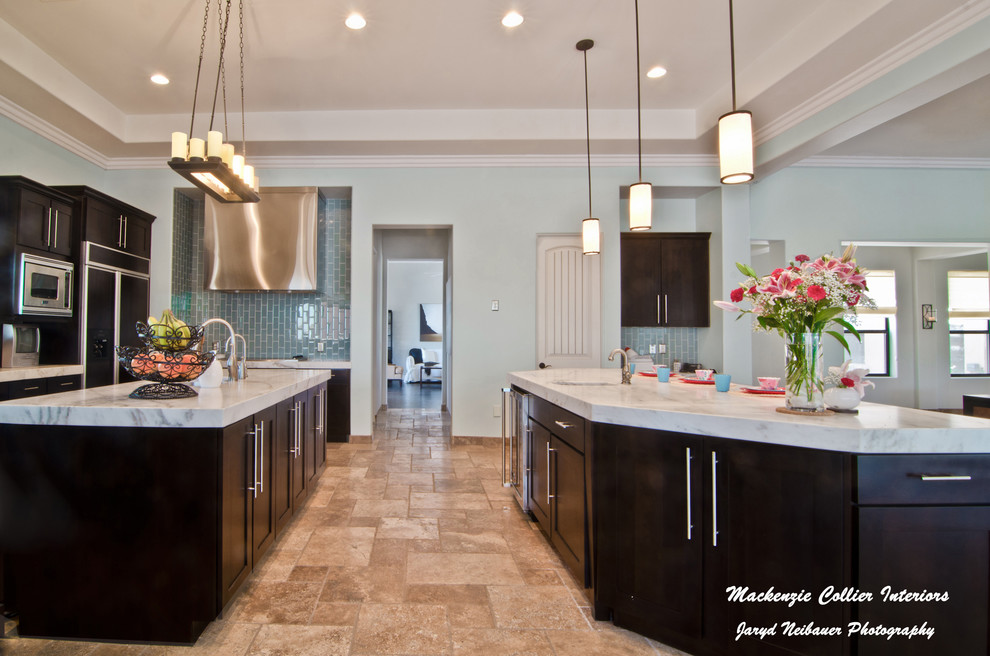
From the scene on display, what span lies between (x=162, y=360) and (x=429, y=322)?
9.35 metres

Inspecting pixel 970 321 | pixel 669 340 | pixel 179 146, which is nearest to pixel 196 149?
pixel 179 146

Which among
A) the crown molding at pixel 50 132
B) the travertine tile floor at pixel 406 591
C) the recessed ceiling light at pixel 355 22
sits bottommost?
the travertine tile floor at pixel 406 591

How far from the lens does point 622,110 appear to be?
452 centimetres

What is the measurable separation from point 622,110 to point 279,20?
299 centimetres

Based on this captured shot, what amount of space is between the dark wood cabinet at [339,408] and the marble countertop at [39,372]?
6.64 ft

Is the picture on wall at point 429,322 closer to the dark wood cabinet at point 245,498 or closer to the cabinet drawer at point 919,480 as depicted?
the dark wood cabinet at point 245,498

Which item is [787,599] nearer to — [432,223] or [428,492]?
[428,492]

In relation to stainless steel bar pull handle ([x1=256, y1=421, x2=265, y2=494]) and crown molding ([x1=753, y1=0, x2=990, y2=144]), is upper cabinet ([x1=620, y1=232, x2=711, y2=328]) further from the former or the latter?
stainless steel bar pull handle ([x1=256, y1=421, x2=265, y2=494])

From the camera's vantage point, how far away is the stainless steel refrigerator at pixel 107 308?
3.93 meters

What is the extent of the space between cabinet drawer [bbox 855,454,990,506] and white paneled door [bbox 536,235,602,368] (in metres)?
3.70

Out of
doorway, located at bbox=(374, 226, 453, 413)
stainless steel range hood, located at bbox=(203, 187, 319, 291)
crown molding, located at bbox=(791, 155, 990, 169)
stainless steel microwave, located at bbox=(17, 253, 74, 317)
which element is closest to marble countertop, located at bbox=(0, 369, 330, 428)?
stainless steel microwave, located at bbox=(17, 253, 74, 317)

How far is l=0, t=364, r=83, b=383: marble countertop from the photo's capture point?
320cm

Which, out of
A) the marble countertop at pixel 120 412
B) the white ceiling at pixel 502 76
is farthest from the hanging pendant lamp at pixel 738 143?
the marble countertop at pixel 120 412

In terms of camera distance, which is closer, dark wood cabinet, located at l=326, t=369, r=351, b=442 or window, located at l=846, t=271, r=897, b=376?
dark wood cabinet, located at l=326, t=369, r=351, b=442
